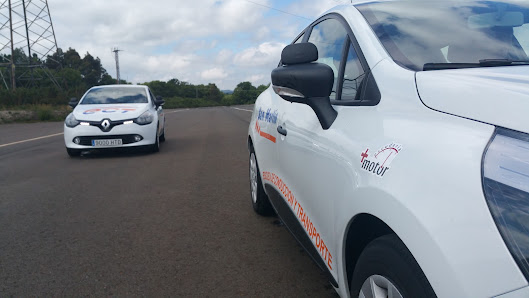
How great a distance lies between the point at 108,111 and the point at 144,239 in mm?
5575

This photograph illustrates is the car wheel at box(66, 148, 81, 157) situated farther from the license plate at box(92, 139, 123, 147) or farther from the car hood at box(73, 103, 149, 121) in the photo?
the car hood at box(73, 103, 149, 121)

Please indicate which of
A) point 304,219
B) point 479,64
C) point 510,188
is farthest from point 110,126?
point 510,188

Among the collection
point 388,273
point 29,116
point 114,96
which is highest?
point 114,96

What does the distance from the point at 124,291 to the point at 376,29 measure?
219 cm

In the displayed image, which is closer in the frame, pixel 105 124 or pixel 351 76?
pixel 351 76

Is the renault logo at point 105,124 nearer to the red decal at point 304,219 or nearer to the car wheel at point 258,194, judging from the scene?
the car wheel at point 258,194

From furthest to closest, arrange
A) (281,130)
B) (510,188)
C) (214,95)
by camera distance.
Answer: (214,95) < (281,130) < (510,188)

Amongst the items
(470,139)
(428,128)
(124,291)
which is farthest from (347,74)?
(124,291)

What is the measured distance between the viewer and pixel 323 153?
2.15 m

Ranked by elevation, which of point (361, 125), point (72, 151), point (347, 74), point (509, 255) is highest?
point (347, 74)

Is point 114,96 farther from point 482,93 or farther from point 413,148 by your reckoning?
point 482,93

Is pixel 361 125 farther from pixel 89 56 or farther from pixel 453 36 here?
pixel 89 56

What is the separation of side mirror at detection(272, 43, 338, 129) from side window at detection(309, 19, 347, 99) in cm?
30

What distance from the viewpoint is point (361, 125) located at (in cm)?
190
